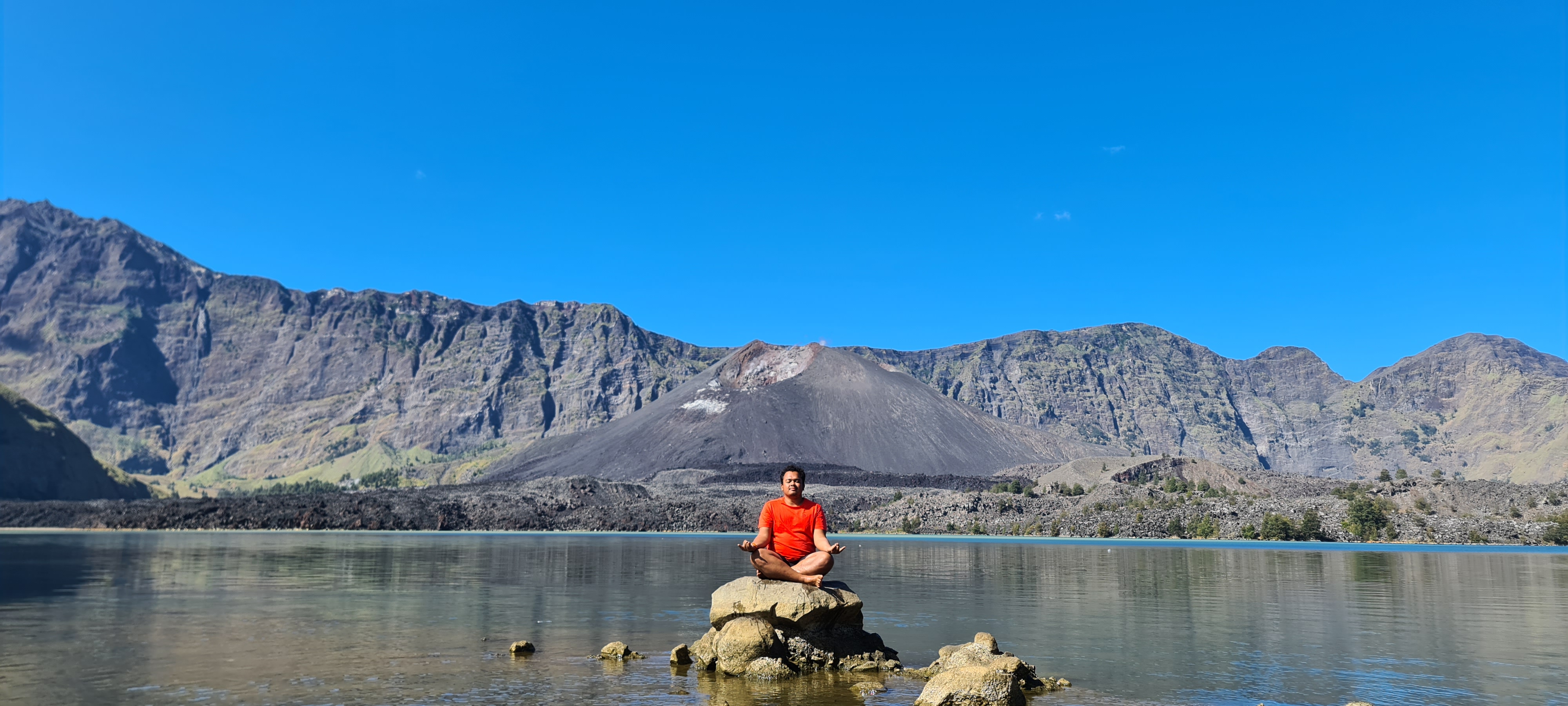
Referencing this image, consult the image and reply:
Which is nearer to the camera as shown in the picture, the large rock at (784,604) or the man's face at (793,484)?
the man's face at (793,484)

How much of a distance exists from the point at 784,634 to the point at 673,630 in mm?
8570

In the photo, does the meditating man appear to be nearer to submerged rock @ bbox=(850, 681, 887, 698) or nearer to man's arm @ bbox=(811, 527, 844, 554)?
man's arm @ bbox=(811, 527, 844, 554)

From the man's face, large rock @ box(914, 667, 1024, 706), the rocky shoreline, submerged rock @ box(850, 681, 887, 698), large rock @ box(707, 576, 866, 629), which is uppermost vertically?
Result: the man's face

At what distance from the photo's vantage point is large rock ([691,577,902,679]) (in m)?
21.9

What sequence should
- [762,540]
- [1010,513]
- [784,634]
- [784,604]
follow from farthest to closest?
[1010,513]
[784,634]
[784,604]
[762,540]

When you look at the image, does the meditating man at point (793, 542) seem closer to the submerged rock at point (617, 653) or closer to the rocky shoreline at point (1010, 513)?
the submerged rock at point (617, 653)

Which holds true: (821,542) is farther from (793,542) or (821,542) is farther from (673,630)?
(673,630)

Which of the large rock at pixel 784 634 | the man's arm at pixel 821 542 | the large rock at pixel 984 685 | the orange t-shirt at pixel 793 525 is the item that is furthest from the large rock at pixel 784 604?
the large rock at pixel 984 685

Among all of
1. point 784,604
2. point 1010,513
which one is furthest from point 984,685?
point 1010,513

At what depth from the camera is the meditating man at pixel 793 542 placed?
861 inches

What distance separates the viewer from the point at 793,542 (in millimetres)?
22406

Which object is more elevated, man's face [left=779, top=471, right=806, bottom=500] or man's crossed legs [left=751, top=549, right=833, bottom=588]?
man's face [left=779, top=471, right=806, bottom=500]

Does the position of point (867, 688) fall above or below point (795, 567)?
below

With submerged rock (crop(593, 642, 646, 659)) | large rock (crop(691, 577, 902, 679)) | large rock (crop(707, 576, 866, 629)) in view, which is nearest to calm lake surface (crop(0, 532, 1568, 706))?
submerged rock (crop(593, 642, 646, 659))
